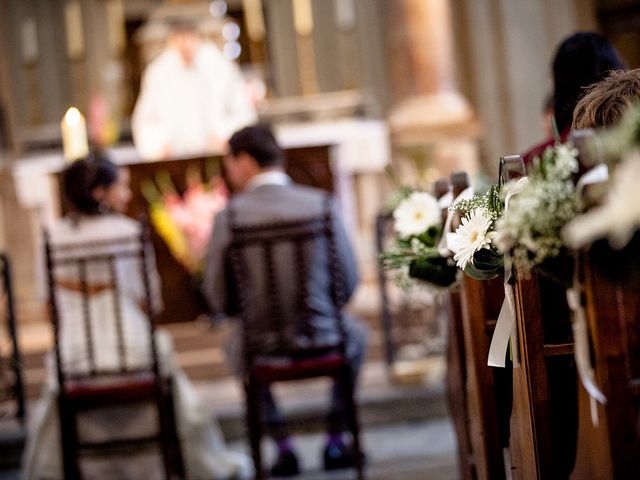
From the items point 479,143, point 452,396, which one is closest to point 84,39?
point 479,143

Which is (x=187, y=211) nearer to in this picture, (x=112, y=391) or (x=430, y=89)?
(x=112, y=391)

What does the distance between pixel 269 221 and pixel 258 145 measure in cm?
31

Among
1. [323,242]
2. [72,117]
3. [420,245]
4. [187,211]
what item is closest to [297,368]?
[323,242]

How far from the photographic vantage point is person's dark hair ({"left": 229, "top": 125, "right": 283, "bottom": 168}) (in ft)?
14.7

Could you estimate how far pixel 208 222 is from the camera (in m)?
6.23

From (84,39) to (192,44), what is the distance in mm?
2884

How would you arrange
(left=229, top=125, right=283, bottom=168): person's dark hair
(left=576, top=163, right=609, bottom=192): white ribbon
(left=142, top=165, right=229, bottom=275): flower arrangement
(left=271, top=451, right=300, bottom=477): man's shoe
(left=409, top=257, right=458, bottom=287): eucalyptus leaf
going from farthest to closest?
(left=142, top=165, right=229, bottom=275): flower arrangement
(left=271, top=451, right=300, bottom=477): man's shoe
(left=229, top=125, right=283, bottom=168): person's dark hair
(left=409, top=257, right=458, bottom=287): eucalyptus leaf
(left=576, top=163, right=609, bottom=192): white ribbon

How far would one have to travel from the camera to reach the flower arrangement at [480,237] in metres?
2.23

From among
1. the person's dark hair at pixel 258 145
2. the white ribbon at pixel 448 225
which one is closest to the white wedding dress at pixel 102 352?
the person's dark hair at pixel 258 145

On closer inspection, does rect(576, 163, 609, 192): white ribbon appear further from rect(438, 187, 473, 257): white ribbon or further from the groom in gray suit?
the groom in gray suit

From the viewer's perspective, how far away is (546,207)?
1.77 metres

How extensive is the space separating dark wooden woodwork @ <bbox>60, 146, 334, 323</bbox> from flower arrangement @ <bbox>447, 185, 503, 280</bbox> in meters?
4.17

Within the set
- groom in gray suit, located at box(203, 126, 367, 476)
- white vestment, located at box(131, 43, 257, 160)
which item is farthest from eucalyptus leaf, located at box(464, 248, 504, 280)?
white vestment, located at box(131, 43, 257, 160)

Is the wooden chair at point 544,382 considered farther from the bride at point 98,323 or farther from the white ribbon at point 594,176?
the bride at point 98,323
